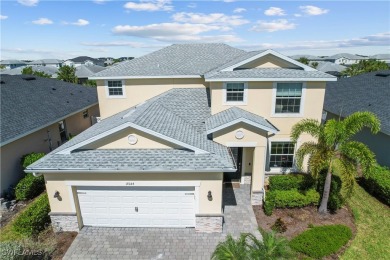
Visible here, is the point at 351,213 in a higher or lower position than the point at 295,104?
lower

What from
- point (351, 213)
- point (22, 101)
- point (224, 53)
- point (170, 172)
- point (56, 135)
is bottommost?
point (351, 213)

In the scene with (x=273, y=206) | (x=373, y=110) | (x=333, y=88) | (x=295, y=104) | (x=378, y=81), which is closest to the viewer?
(x=273, y=206)

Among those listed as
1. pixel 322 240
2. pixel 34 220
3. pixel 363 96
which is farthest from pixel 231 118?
pixel 363 96

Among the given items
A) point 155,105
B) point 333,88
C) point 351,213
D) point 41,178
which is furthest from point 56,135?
point 333,88

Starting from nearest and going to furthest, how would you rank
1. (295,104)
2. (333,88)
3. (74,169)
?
(74,169)
(295,104)
(333,88)

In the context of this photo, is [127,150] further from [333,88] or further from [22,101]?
[333,88]

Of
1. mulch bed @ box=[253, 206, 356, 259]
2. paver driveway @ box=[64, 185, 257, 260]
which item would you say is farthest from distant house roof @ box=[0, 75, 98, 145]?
mulch bed @ box=[253, 206, 356, 259]

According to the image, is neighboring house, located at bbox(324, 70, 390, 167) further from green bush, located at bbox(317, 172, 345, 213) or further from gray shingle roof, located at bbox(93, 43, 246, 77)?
gray shingle roof, located at bbox(93, 43, 246, 77)

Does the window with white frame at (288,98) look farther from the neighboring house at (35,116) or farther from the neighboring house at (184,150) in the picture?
the neighboring house at (35,116)

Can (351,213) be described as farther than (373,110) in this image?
No
